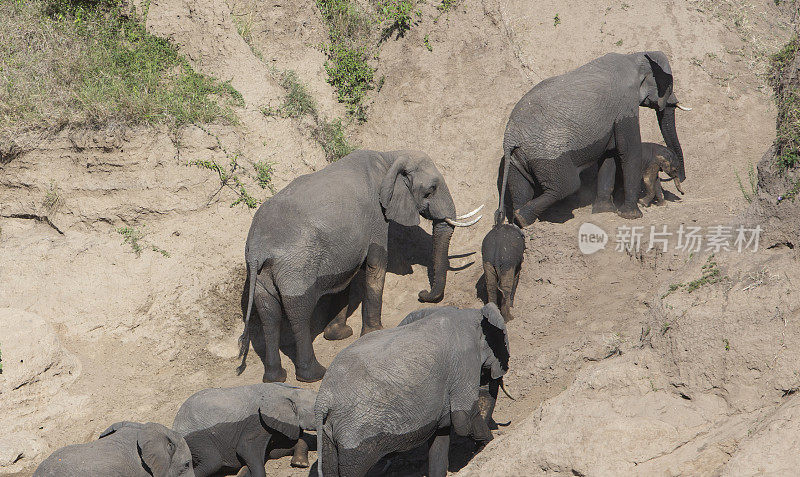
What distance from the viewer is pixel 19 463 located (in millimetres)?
8938

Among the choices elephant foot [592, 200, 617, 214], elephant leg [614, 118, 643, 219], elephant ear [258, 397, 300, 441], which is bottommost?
elephant foot [592, 200, 617, 214]

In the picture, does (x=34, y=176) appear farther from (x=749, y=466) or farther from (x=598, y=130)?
(x=749, y=466)

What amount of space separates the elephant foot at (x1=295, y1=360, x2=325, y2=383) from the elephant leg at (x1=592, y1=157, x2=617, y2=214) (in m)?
4.69

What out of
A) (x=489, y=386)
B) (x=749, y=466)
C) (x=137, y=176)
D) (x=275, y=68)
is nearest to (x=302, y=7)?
(x=275, y=68)

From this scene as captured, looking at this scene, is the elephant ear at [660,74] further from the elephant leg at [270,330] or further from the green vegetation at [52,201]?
the green vegetation at [52,201]

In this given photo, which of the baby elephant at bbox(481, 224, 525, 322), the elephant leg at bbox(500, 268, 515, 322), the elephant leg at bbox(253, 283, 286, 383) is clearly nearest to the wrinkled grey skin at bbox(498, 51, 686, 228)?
the baby elephant at bbox(481, 224, 525, 322)

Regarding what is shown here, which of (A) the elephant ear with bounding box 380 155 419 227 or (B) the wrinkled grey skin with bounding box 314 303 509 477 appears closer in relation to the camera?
(B) the wrinkled grey skin with bounding box 314 303 509 477

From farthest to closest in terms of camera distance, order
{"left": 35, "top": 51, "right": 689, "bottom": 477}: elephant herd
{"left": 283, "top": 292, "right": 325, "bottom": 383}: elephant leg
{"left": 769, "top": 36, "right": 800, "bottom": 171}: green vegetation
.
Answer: {"left": 283, "top": 292, "right": 325, "bottom": 383}: elephant leg, {"left": 769, "top": 36, "right": 800, "bottom": 171}: green vegetation, {"left": 35, "top": 51, "right": 689, "bottom": 477}: elephant herd

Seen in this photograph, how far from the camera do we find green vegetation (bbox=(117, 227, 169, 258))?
37.3ft

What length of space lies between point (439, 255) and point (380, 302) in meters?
1.17

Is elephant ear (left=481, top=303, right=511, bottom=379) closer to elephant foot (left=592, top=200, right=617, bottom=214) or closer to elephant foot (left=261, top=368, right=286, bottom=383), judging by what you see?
elephant foot (left=261, top=368, right=286, bottom=383)

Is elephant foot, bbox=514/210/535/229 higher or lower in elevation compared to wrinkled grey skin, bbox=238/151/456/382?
lower

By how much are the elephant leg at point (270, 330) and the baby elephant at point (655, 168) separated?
Answer: 225 inches

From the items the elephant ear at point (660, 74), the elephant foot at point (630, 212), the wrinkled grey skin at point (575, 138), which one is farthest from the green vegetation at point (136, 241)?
the elephant ear at point (660, 74)
